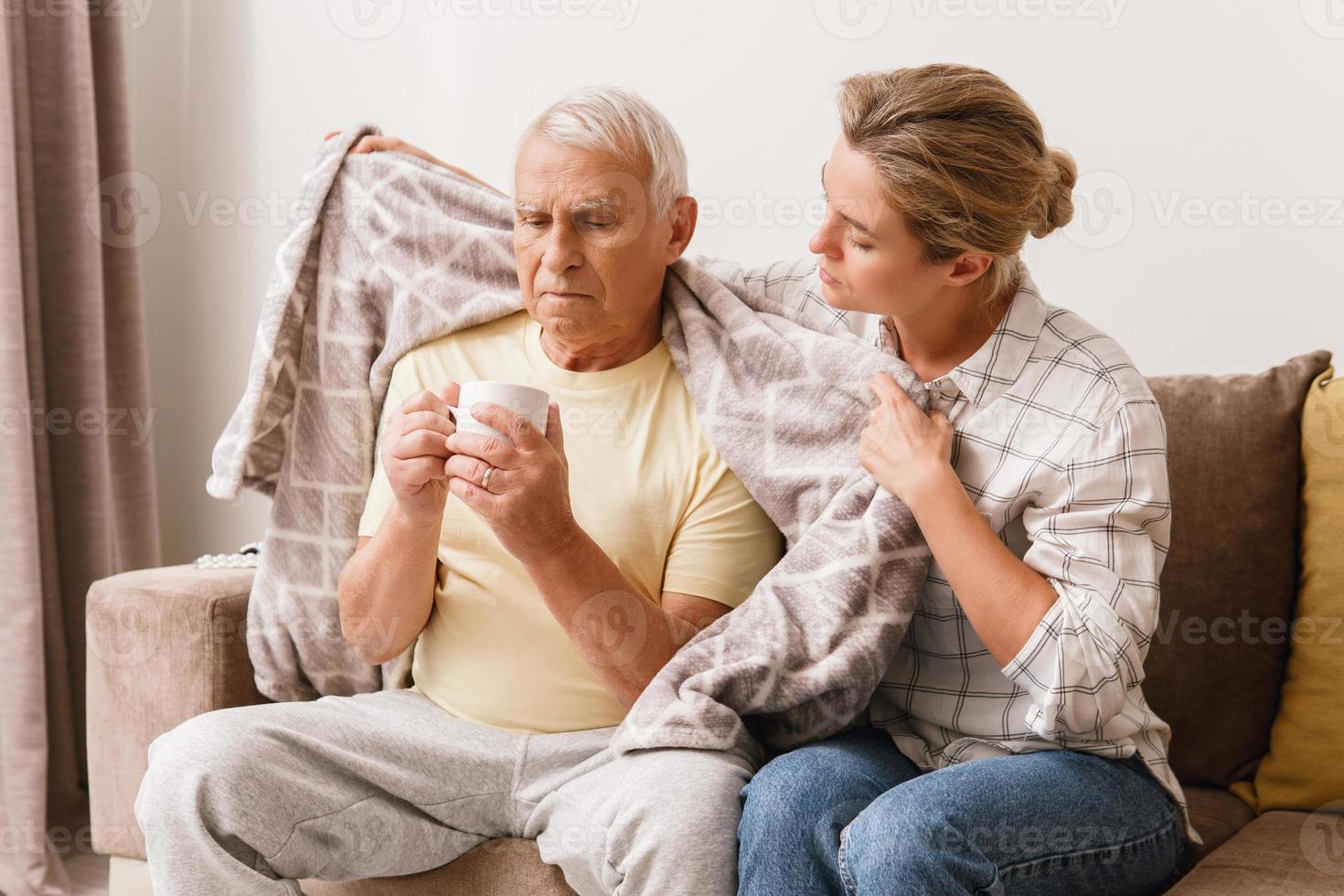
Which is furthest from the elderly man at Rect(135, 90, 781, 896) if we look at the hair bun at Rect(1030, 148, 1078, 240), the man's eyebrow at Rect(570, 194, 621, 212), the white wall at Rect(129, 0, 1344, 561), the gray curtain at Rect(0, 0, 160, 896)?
the gray curtain at Rect(0, 0, 160, 896)

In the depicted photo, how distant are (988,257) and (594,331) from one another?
1.65ft

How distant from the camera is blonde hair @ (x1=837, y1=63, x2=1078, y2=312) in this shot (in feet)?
4.49

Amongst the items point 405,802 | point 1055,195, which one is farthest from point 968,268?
point 405,802

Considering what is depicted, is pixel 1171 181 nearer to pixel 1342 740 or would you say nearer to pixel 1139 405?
pixel 1139 405

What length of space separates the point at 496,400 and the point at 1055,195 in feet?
2.37

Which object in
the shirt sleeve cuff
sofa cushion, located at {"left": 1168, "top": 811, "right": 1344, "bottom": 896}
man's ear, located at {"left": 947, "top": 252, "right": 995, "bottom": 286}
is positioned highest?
man's ear, located at {"left": 947, "top": 252, "right": 995, "bottom": 286}

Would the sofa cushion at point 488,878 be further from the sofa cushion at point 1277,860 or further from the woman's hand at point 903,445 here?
the sofa cushion at point 1277,860

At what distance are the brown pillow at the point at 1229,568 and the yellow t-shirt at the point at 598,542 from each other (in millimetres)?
630

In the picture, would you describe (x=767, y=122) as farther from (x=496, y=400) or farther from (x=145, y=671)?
(x=145, y=671)

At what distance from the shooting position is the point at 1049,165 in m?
1.42

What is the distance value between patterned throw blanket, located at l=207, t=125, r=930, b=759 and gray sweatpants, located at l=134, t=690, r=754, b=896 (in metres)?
0.20

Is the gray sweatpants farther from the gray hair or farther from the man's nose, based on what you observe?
the gray hair

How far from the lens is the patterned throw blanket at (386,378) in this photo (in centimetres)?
154

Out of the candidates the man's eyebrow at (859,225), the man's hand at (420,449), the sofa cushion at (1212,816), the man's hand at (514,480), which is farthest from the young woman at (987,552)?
the man's hand at (420,449)
